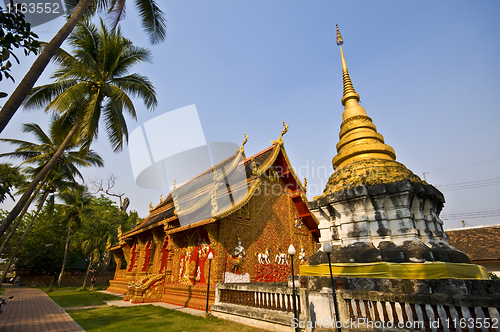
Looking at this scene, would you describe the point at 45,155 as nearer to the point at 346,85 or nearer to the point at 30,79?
the point at 30,79

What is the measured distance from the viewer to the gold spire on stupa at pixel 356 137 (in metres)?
5.80

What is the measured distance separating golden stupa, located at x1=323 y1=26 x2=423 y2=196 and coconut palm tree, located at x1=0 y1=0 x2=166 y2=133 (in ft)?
19.3

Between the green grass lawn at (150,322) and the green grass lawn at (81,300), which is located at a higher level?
the green grass lawn at (150,322)

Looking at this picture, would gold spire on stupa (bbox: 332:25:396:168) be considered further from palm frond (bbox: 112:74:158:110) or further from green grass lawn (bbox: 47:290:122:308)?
green grass lawn (bbox: 47:290:122:308)

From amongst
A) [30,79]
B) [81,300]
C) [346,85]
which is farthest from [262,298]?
[81,300]

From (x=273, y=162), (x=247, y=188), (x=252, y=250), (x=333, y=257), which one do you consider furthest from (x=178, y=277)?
(x=333, y=257)

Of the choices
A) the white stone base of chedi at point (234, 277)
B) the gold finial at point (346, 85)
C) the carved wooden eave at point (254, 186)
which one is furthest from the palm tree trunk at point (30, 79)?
the white stone base of chedi at point (234, 277)

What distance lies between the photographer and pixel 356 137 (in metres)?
6.16

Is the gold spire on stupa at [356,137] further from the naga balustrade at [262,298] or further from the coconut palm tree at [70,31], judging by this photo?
the coconut palm tree at [70,31]

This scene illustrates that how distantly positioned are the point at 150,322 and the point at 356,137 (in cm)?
709

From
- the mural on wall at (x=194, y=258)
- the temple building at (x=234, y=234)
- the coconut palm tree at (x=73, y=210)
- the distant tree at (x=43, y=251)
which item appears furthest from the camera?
the distant tree at (x=43, y=251)

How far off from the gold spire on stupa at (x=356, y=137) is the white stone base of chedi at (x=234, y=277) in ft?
17.8

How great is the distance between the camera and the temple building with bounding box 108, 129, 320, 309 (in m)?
9.50

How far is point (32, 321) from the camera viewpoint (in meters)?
7.75
